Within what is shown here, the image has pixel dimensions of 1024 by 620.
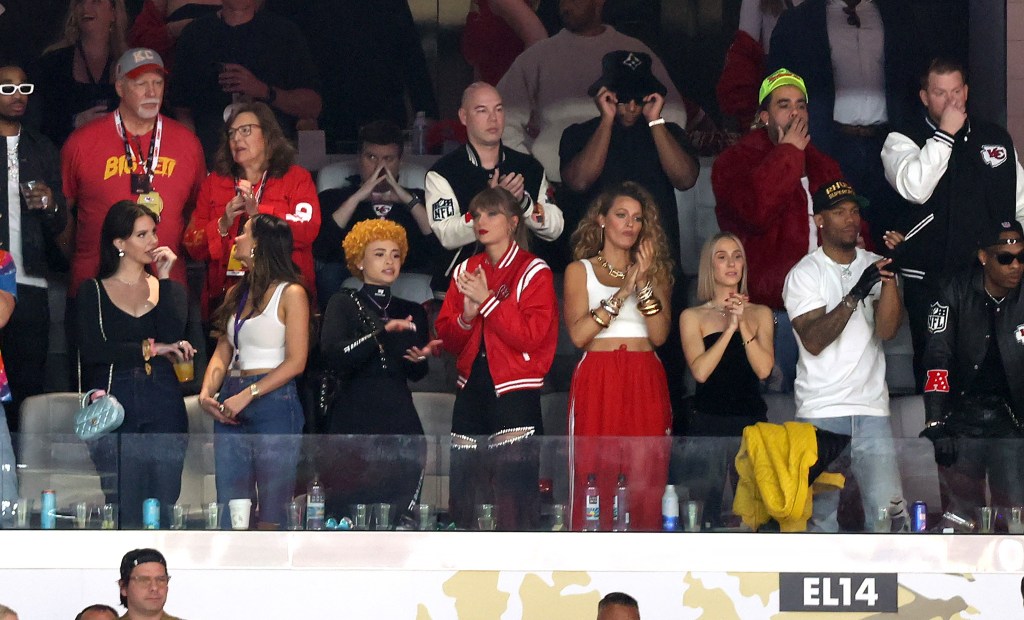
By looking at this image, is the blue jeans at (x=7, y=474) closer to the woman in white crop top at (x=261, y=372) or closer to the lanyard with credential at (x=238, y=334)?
the woman in white crop top at (x=261, y=372)

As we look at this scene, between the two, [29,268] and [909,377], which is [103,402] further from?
[909,377]

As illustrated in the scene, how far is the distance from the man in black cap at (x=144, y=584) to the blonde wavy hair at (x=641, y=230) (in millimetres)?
2383

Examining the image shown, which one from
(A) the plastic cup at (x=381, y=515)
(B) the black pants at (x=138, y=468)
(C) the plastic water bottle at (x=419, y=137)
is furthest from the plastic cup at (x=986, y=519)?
(C) the plastic water bottle at (x=419, y=137)

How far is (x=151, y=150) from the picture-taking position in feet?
31.3

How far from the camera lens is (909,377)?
979 cm

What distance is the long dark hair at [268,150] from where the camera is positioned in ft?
30.9

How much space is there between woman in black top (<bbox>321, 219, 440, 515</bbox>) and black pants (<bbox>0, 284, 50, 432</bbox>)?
150 cm

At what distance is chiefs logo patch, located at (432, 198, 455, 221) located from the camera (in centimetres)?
954

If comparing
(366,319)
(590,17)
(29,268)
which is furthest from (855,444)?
(29,268)

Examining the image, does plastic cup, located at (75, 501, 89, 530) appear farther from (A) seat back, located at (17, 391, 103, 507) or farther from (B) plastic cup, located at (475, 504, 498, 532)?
(B) plastic cup, located at (475, 504, 498, 532)

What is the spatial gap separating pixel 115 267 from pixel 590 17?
302 cm

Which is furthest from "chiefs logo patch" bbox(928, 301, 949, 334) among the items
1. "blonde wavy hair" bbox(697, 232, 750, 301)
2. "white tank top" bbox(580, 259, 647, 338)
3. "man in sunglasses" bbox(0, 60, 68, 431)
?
"man in sunglasses" bbox(0, 60, 68, 431)

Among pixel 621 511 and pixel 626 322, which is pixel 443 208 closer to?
pixel 626 322

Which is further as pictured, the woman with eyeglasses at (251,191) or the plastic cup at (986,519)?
the woman with eyeglasses at (251,191)
